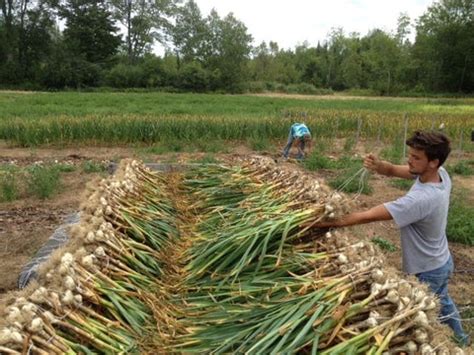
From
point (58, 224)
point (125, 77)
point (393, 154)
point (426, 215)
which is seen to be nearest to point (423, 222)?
point (426, 215)

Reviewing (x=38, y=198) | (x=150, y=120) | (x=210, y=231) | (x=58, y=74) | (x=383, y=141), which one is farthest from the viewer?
(x=58, y=74)

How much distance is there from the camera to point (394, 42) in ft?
187

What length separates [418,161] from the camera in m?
2.71

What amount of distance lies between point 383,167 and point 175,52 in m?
55.5

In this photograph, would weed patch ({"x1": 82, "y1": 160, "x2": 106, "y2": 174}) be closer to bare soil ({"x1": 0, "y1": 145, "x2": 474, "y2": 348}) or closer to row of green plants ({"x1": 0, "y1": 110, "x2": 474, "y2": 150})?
bare soil ({"x1": 0, "y1": 145, "x2": 474, "y2": 348})

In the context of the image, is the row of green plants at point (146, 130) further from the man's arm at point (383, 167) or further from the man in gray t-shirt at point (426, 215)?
the man in gray t-shirt at point (426, 215)

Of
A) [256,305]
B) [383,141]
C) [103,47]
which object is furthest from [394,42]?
[256,305]

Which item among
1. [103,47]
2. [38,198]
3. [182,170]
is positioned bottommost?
[38,198]

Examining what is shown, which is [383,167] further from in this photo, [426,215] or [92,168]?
[92,168]

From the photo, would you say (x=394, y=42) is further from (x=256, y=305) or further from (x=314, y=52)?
(x=256, y=305)

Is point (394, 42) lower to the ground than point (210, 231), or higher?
higher

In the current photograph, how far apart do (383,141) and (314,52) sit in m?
63.6

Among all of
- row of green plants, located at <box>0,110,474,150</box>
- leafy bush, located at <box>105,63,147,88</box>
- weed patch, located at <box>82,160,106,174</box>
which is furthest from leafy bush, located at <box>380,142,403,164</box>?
leafy bush, located at <box>105,63,147,88</box>

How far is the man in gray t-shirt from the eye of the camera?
264 centimetres
